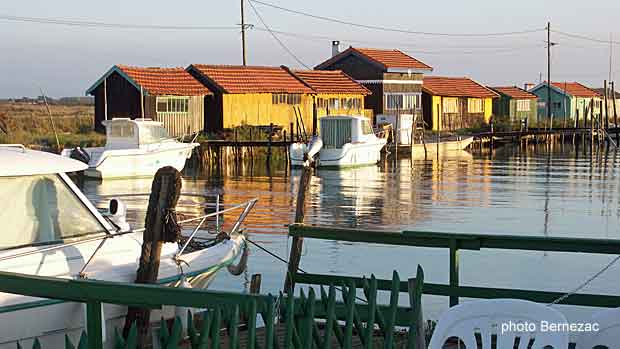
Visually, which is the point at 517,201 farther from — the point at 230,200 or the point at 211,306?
the point at 211,306

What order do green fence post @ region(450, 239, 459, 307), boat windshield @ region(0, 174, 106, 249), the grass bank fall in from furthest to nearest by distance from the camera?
the grass bank → boat windshield @ region(0, 174, 106, 249) → green fence post @ region(450, 239, 459, 307)

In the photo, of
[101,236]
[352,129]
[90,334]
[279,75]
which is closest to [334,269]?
[101,236]

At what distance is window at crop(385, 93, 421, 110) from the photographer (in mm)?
61781

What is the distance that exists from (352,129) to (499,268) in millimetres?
26815

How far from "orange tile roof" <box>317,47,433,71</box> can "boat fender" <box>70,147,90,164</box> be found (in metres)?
28.9

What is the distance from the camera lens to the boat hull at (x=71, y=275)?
25.5ft

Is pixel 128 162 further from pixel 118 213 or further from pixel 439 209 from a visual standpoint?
pixel 118 213

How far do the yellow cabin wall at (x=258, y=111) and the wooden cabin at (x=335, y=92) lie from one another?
3.84 ft

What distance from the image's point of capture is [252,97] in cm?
5091

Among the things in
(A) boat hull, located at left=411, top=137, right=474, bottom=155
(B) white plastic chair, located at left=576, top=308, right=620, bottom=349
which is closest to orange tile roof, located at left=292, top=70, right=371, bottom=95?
(A) boat hull, located at left=411, top=137, right=474, bottom=155

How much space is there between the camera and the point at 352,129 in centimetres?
4394

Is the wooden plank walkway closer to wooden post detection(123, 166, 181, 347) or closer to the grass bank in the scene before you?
the grass bank

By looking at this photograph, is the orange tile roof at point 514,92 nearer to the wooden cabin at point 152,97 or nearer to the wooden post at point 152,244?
the wooden cabin at point 152,97

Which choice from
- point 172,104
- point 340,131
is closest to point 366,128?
point 340,131
